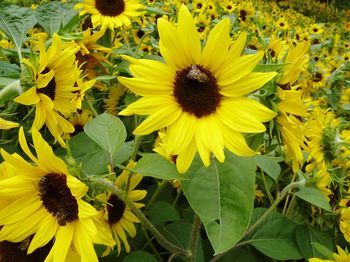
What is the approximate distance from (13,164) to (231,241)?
1.16ft

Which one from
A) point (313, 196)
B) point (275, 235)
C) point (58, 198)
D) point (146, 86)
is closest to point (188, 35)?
point (146, 86)

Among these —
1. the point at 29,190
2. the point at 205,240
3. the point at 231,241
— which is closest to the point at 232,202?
the point at 231,241

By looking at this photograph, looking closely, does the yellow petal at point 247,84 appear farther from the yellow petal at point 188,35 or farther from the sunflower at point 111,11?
the sunflower at point 111,11

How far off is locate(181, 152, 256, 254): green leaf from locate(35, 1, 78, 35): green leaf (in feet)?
2.26

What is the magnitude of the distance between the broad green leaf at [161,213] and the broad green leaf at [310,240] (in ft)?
0.96

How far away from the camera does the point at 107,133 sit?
89 cm

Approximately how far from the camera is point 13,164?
0.70 meters

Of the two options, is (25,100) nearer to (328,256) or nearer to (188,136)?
(188,136)

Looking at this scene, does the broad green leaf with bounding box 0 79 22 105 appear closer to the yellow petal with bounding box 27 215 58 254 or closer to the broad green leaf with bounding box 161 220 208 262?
the yellow petal with bounding box 27 215 58 254

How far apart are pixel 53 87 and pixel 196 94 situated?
369 millimetres

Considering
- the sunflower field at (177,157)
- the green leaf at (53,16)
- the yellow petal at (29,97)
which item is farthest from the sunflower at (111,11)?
the yellow petal at (29,97)

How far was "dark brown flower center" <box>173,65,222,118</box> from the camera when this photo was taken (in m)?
0.78

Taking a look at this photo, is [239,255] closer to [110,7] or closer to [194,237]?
[194,237]

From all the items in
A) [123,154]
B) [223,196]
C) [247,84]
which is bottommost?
[123,154]
